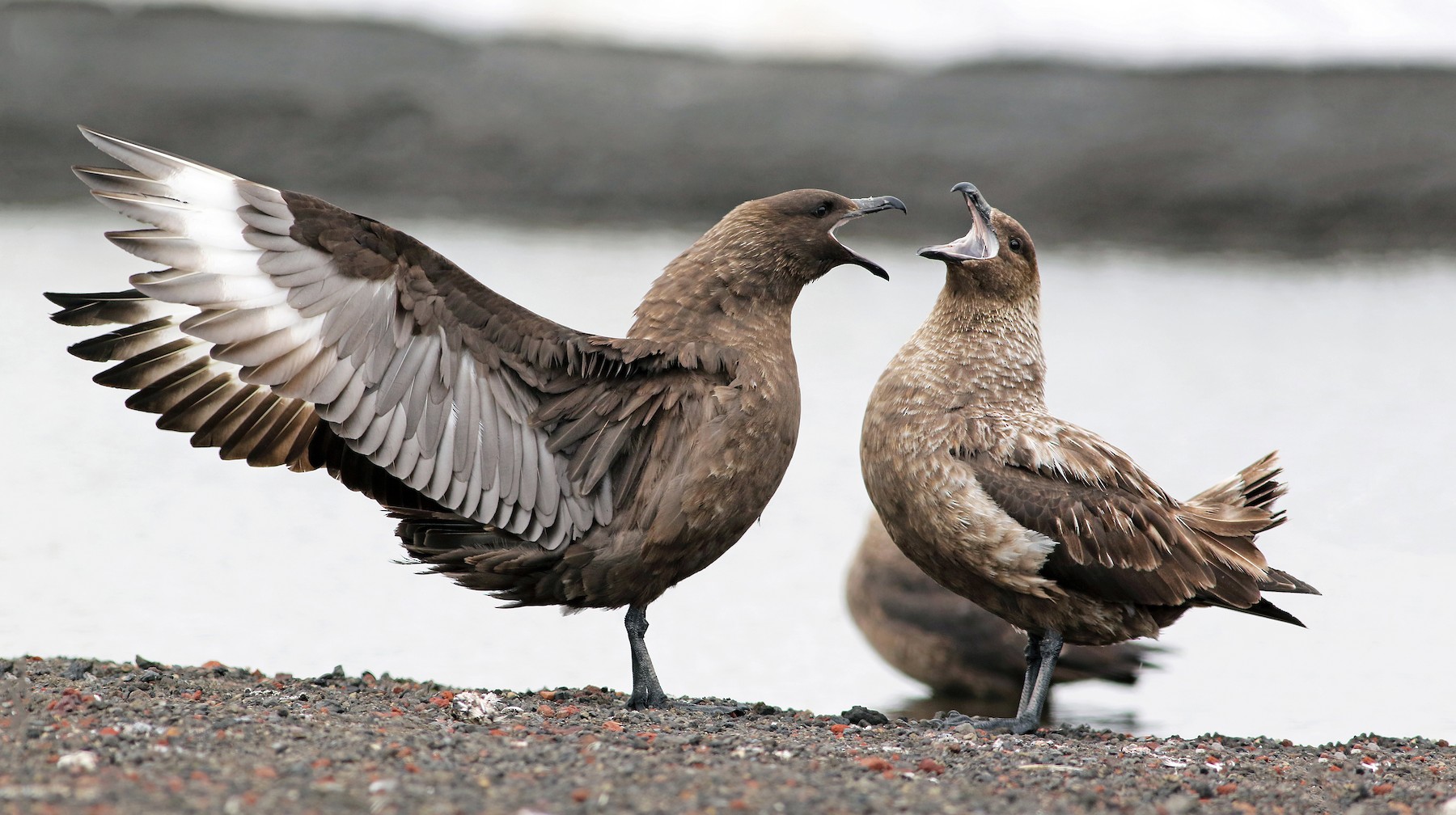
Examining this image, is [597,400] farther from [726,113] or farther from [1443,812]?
[726,113]

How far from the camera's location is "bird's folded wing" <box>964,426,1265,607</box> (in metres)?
6.08

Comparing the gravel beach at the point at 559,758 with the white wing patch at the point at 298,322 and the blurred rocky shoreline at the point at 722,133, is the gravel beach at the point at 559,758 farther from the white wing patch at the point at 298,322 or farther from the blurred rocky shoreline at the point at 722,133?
the blurred rocky shoreline at the point at 722,133

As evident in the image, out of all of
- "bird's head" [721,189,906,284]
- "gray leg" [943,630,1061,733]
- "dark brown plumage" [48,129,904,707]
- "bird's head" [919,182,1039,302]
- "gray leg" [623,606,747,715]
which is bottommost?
"gray leg" [623,606,747,715]

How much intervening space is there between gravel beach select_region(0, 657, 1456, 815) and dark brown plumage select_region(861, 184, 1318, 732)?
1.74 feet

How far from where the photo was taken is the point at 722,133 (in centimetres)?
2027

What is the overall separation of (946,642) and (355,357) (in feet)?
15.6

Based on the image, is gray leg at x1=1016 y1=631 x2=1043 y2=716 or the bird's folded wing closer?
the bird's folded wing

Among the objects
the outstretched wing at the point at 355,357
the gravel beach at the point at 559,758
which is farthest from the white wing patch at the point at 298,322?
the gravel beach at the point at 559,758

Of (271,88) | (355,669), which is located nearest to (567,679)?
(355,669)

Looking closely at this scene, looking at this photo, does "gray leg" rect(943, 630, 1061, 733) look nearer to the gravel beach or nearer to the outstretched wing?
the gravel beach

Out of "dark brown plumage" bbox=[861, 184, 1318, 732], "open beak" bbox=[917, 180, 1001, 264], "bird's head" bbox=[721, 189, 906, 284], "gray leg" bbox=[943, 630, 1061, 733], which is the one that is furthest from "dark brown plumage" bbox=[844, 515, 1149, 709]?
"bird's head" bbox=[721, 189, 906, 284]

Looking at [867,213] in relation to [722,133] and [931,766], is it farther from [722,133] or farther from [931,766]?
[722,133]

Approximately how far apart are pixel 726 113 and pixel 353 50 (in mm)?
5295

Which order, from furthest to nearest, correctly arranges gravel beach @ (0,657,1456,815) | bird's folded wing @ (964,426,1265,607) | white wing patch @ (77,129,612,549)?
bird's folded wing @ (964,426,1265,607)
white wing patch @ (77,129,612,549)
gravel beach @ (0,657,1456,815)
